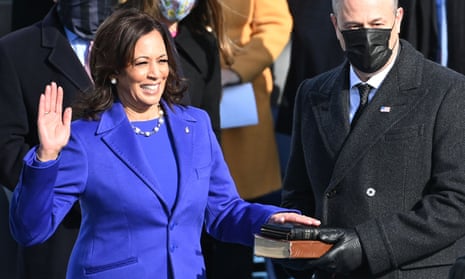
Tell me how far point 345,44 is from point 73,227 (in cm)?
160

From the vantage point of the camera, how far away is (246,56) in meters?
6.14

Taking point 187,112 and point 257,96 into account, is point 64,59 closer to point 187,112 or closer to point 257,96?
point 187,112

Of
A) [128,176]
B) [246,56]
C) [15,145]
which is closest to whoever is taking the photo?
[128,176]

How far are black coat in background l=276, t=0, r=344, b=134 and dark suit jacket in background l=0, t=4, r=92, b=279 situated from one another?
5.04 feet

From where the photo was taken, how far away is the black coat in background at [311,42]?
20.8 ft

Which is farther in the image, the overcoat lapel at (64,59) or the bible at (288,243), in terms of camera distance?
the overcoat lapel at (64,59)

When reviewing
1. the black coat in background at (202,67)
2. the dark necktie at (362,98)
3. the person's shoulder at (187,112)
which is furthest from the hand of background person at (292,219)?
the black coat in background at (202,67)

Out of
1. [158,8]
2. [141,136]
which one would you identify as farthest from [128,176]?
[158,8]

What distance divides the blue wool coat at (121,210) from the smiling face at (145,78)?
69mm

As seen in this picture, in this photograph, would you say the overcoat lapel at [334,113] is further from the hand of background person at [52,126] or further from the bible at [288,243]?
the hand of background person at [52,126]

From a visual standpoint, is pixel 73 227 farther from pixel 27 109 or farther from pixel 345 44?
pixel 345 44

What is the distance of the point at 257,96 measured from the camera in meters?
6.32

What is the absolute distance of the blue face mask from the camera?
5.73 meters

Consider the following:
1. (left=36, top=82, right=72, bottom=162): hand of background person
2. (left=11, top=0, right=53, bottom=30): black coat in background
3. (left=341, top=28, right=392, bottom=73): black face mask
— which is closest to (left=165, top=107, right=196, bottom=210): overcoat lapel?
(left=36, top=82, right=72, bottom=162): hand of background person
